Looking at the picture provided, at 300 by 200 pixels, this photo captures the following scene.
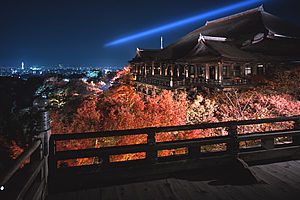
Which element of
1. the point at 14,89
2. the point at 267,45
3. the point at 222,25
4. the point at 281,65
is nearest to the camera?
the point at 281,65

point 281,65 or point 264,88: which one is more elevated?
point 281,65

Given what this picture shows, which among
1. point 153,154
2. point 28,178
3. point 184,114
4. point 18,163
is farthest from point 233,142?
point 184,114

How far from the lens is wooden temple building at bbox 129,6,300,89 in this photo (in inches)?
833

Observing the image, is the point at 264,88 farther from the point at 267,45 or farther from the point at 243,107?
the point at 267,45

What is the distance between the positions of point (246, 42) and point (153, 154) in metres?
24.3

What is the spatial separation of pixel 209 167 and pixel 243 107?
11805 millimetres

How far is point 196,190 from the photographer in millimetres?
4531

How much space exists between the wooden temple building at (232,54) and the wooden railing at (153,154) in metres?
14.5

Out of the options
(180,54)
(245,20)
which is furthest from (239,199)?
(245,20)

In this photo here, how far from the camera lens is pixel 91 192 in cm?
446

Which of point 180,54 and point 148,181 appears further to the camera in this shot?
point 180,54

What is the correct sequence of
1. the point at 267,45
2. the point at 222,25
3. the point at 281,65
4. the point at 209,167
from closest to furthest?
1. the point at 209,167
2. the point at 281,65
3. the point at 267,45
4. the point at 222,25

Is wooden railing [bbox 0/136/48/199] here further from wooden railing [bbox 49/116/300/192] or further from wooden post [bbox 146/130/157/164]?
wooden post [bbox 146/130/157/164]

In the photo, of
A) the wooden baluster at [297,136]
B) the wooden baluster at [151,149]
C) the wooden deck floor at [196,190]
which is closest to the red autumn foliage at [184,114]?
the wooden baluster at [297,136]
